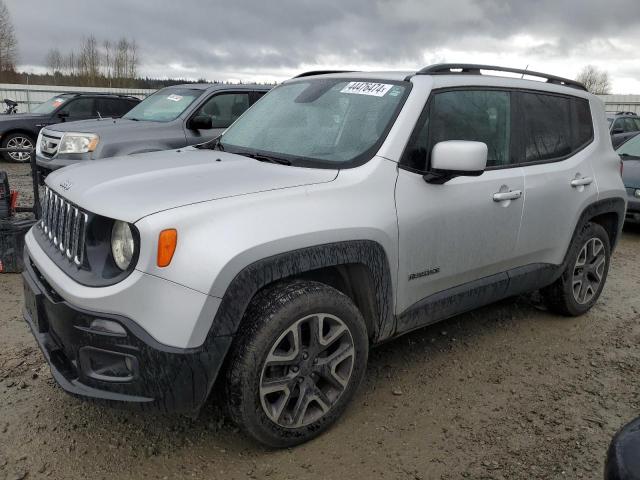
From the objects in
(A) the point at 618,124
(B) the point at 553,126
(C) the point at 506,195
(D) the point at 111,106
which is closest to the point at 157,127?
(B) the point at 553,126

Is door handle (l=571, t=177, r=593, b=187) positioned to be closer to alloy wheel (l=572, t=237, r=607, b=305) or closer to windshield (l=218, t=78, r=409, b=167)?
alloy wheel (l=572, t=237, r=607, b=305)

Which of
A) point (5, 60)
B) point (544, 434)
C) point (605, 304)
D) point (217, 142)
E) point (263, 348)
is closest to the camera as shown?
point (263, 348)

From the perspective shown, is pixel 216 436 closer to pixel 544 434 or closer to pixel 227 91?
pixel 544 434

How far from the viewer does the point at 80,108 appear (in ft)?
44.3

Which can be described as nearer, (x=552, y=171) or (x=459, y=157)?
(x=459, y=157)

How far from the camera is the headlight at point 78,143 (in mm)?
6711

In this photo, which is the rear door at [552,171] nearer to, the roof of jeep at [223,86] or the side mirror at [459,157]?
the side mirror at [459,157]

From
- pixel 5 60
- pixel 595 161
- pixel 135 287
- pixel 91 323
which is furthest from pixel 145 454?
pixel 5 60

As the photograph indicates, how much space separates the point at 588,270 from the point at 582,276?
0.08m

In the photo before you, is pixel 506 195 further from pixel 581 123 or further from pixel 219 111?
pixel 219 111

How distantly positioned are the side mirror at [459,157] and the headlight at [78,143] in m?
5.00

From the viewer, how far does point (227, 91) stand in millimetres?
7676

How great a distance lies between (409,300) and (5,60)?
194ft

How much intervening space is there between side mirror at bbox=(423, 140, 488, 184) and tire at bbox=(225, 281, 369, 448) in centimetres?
87
